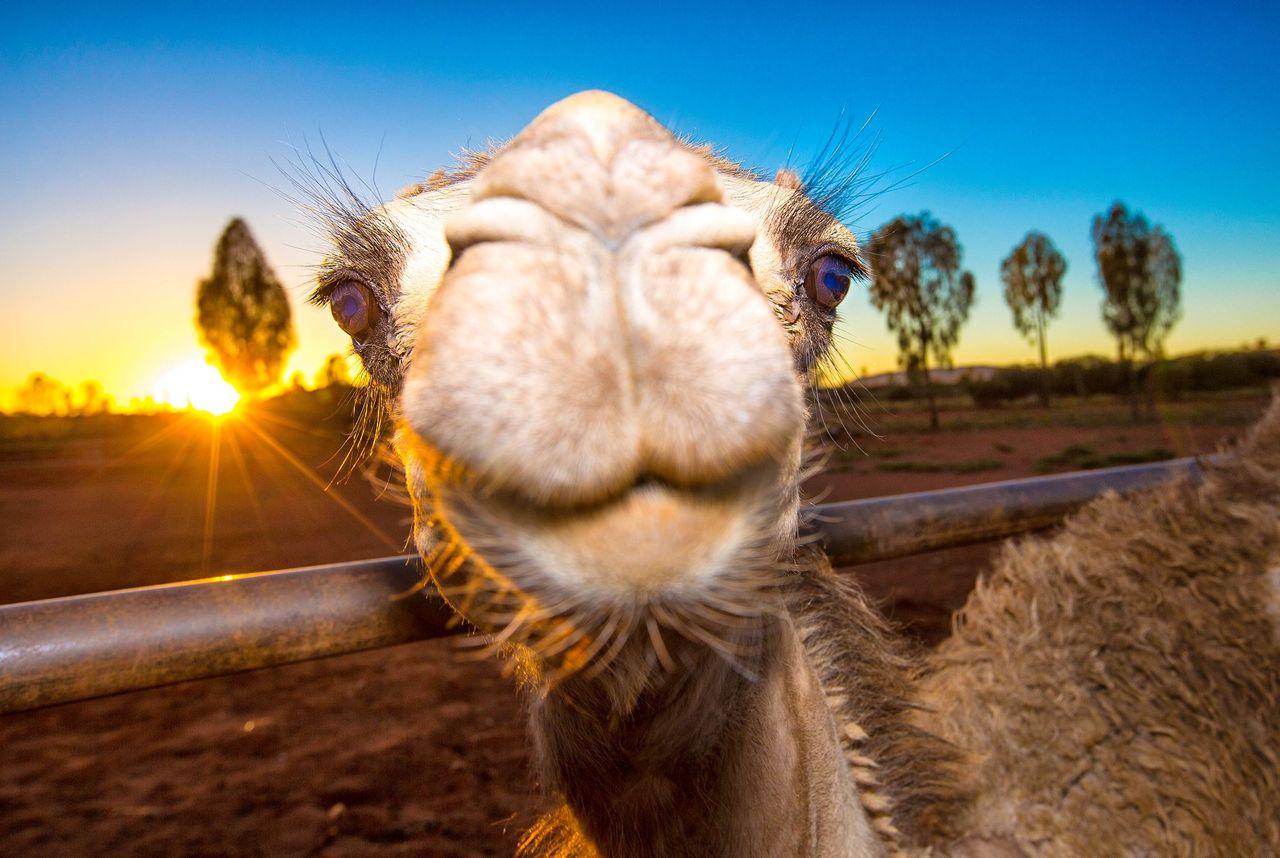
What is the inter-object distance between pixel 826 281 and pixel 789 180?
338 millimetres

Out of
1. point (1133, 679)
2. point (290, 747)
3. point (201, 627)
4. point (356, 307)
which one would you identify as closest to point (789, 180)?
point (356, 307)

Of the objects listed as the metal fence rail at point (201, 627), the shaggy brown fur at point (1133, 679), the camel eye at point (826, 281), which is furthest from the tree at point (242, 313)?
the camel eye at point (826, 281)

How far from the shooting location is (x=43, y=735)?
18.2ft

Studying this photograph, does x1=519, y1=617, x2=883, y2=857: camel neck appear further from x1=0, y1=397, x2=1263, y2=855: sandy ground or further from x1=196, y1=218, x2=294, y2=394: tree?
x1=196, y1=218, x2=294, y2=394: tree

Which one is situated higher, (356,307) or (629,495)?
(356,307)

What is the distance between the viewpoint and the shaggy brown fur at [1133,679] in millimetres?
2150

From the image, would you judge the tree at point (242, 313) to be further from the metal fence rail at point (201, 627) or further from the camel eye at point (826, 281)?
the camel eye at point (826, 281)

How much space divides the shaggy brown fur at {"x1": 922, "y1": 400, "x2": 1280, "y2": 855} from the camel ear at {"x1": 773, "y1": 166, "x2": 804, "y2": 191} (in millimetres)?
1735

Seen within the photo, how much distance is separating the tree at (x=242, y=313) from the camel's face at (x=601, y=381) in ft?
150

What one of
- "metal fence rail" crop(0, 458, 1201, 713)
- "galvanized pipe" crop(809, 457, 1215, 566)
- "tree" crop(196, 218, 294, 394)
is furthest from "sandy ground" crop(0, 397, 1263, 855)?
"tree" crop(196, 218, 294, 394)

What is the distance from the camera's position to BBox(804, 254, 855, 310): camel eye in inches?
57.6

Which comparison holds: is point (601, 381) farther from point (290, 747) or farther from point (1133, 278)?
point (1133, 278)

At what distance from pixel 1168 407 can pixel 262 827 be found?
4416cm

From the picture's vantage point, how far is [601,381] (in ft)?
2.28
